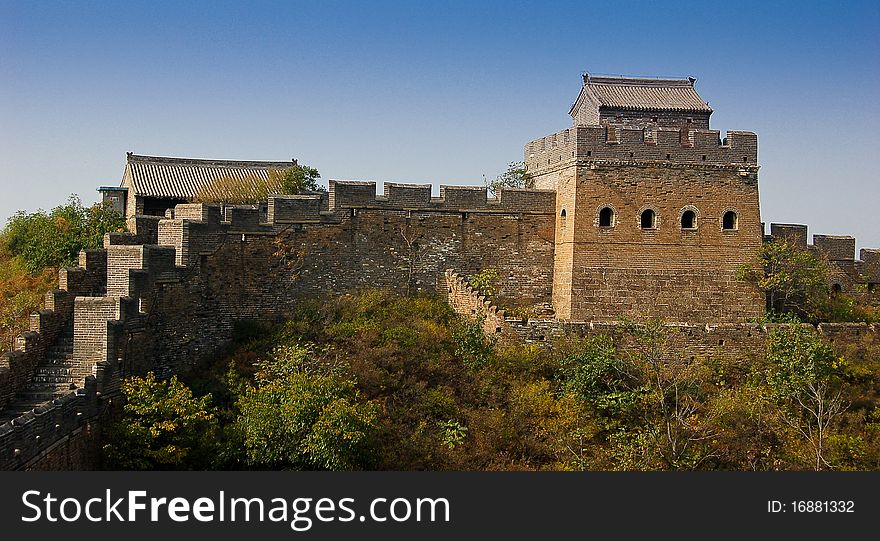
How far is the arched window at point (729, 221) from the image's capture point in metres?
22.3

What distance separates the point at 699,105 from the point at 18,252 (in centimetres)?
1977

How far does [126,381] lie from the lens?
1725cm

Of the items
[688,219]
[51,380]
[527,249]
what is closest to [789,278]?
[688,219]

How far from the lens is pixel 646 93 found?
3070cm

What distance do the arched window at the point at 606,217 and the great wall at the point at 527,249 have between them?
25 mm

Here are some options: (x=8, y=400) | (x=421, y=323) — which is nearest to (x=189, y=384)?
(x=8, y=400)

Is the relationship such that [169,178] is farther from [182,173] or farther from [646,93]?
[646,93]

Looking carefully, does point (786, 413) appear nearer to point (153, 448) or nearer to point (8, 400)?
point (153, 448)

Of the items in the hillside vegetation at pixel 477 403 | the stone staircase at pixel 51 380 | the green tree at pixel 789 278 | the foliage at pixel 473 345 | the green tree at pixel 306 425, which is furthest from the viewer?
the green tree at pixel 789 278

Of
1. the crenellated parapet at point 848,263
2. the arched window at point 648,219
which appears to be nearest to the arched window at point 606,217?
the arched window at point 648,219

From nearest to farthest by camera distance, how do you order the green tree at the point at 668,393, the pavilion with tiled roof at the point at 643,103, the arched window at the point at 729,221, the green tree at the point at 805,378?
the green tree at the point at 668,393
the green tree at the point at 805,378
the arched window at the point at 729,221
the pavilion with tiled roof at the point at 643,103

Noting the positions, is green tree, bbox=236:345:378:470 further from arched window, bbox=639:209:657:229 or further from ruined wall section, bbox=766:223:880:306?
ruined wall section, bbox=766:223:880:306

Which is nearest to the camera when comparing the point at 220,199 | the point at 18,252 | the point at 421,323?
the point at 421,323

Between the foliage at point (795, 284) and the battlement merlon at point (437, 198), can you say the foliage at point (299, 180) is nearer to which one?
the battlement merlon at point (437, 198)
